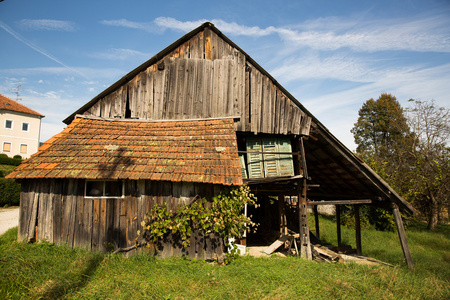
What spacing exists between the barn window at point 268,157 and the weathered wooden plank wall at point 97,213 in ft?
9.45

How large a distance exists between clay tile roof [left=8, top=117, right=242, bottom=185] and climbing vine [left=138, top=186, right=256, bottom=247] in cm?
68

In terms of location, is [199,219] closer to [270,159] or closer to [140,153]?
[140,153]

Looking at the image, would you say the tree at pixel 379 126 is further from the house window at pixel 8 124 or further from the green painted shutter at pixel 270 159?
the house window at pixel 8 124

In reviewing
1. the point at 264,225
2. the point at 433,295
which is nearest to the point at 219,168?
the point at 433,295

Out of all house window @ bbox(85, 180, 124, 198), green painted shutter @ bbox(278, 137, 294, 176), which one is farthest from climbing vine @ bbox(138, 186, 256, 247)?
green painted shutter @ bbox(278, 137, 294, 176)

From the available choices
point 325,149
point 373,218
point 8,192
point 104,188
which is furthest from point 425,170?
point 8,192

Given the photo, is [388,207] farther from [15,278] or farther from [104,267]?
[15,278]

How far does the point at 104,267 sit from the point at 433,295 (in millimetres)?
7957

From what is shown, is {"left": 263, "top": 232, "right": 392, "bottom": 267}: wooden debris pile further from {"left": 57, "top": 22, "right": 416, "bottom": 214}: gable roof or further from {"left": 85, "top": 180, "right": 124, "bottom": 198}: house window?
{"left": 85, "top": 180, "right": 124, "bottom": 198}: house window

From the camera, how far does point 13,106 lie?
39000 mm

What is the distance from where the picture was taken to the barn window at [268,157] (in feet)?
32.2

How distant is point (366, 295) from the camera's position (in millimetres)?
5914

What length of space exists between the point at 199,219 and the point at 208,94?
4998mm

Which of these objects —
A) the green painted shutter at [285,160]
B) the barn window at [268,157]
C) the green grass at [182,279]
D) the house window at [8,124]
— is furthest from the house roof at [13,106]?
the green painted shutter at [285,160]
